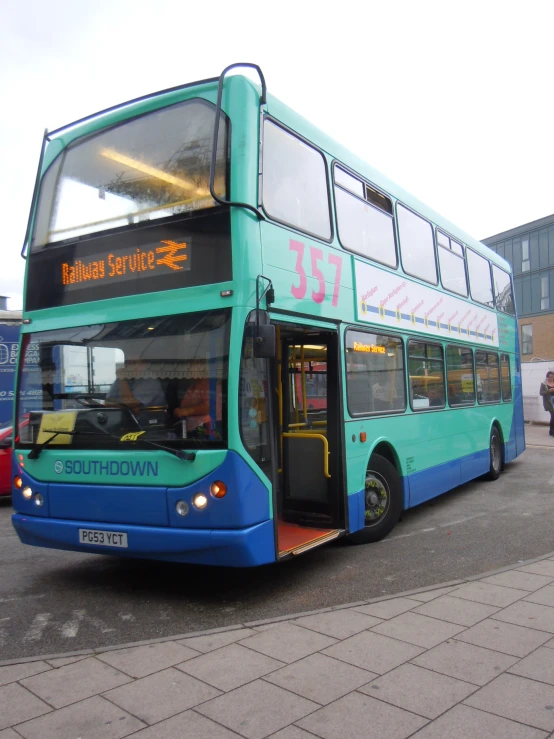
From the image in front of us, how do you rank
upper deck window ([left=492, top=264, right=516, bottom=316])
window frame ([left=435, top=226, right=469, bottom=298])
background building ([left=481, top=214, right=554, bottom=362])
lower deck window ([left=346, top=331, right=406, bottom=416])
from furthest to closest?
background building ([left=481, top=214, right=554, bottom=362]), upper deck window ([left=492, top=264, right=516, bottom=316]), window frame ([left=435, top=226, right=469, bottom=298]), lower deck window ([left=346, top=331, right=406, bottom=416])

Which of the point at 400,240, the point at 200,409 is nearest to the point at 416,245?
the point at 400,240

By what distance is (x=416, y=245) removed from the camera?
9289mm

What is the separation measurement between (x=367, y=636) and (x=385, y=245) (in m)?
4.99

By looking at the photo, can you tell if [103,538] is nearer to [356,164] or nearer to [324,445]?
[324,445]

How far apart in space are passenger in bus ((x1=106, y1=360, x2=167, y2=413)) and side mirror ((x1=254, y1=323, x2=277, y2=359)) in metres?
0.90

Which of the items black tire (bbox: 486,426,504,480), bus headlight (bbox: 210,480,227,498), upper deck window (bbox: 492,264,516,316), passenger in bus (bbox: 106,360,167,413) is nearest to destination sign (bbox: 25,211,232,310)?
passenger in bus (bbox: 106,360,167,413)

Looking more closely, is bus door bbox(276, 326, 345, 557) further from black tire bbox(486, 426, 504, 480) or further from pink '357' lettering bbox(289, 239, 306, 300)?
black tire bbox(486, 426, 504, 480)

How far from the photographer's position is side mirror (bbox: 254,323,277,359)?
5285 mm

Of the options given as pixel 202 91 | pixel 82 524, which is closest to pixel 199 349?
pixel 82 524

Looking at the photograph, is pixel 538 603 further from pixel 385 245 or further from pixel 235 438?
pixel 385 245

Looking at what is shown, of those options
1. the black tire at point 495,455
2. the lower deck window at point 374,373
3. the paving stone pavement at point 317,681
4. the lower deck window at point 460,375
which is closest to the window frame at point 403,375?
the lower deck window at point 374,373

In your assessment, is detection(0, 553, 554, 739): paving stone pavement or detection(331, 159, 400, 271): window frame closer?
detection(0, 553, 554, 739): paving stone pavement

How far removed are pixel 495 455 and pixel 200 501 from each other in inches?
346

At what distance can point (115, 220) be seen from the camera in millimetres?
6102
